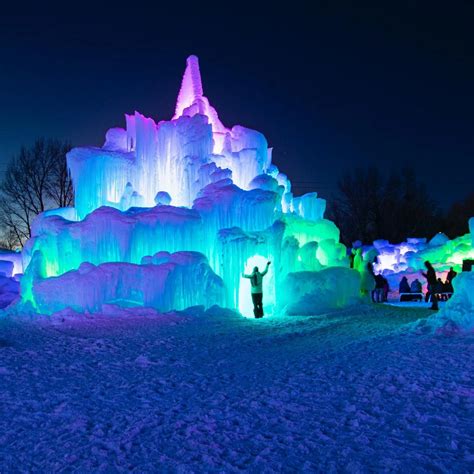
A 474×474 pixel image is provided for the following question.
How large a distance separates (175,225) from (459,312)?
311 inches

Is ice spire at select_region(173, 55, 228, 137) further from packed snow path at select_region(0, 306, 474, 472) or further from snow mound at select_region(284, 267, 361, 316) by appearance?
packed snow path at select_region(0, 306, 474, 472)

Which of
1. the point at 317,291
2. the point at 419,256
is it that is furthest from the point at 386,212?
the point at 317,291

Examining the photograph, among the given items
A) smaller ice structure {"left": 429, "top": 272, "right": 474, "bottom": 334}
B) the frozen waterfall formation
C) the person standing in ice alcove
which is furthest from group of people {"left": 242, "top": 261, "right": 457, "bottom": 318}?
smaller ice structure {"left": 429, "top": 272, "right": 474, "bottom": 334}

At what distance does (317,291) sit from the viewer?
43.2 feet

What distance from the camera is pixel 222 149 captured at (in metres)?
17.0

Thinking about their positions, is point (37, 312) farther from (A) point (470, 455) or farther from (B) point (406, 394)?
(A) point (470, 455)

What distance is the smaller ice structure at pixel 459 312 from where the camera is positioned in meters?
7.00

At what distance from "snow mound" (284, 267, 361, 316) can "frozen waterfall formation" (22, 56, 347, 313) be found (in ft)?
1.77

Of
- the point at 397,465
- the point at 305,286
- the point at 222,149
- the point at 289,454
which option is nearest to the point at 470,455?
the point at 397,465

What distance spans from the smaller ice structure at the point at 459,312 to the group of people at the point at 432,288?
5.27 metres

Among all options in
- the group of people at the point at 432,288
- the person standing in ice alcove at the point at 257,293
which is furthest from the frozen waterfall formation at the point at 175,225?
the group of people at the point at 432,288

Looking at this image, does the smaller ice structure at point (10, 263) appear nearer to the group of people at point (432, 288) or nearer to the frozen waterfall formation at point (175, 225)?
the frozen waterfall formation at point (175, 225)

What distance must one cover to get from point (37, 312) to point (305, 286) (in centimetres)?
739

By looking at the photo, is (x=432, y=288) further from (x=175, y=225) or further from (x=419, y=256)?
(x=419, y=256)
